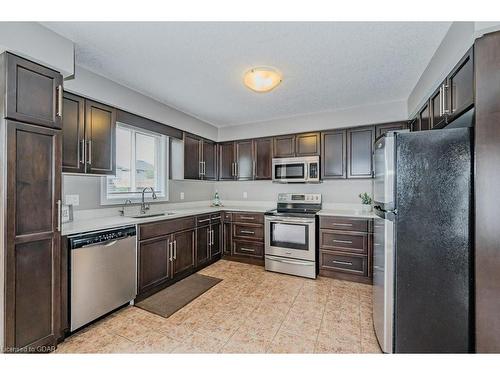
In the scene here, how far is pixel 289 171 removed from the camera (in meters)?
3.92

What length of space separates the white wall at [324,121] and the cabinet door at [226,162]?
0.51 ft

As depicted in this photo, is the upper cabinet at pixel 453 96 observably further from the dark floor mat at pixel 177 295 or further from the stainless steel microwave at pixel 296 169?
the dark floor mat at pixel 177 295

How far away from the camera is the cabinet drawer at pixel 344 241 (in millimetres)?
3145

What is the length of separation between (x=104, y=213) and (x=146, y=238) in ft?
2.08

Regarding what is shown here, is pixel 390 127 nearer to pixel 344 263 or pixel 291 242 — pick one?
pixel 344 263

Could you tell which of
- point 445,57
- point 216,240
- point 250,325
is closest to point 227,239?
point 216,240

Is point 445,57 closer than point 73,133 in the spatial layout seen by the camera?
Yes

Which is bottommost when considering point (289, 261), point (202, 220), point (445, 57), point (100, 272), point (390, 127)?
point (289, 261)

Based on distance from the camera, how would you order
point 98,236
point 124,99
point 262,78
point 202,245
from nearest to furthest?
point 98,236
point 262,78
point 124,99
point 202,245

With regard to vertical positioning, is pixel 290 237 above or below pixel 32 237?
below

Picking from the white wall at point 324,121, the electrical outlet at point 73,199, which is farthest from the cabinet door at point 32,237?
the white wall at point 324,121

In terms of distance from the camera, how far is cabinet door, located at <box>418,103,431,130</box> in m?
2.31

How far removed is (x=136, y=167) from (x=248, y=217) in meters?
1.87
